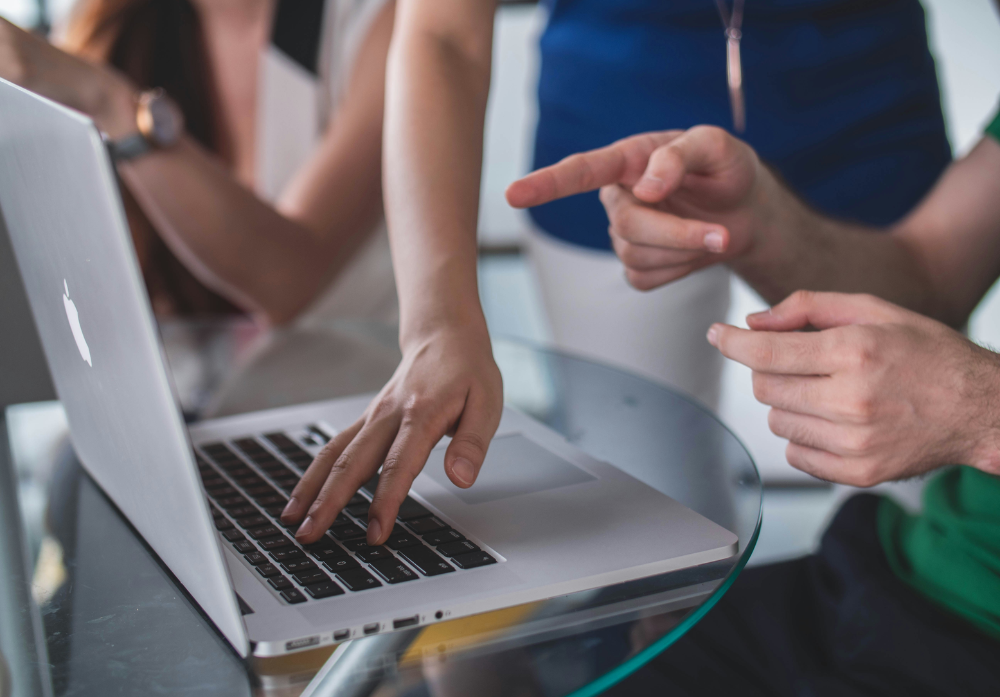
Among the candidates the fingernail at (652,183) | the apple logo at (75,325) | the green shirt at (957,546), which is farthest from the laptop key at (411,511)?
the green shirt at (957,546)

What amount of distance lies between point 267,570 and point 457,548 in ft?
0.39

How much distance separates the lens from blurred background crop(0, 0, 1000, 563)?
162cm

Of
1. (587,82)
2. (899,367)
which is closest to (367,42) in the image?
(587,82)

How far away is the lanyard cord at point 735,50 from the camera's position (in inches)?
50.1

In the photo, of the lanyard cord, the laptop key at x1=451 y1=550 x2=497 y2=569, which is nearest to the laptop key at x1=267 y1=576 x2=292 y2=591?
the laptop key at x1=451 y1=550 x2=497 y2=569

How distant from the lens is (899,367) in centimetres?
65

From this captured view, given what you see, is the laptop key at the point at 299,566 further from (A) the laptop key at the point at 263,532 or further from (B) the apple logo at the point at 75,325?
(B) the apple logo at the point at 75,325

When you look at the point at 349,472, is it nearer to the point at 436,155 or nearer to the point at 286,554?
the point at 286,554

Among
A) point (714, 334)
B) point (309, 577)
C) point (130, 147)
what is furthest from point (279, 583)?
point (130, 147)

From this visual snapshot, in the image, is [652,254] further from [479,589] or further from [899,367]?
[479,589]

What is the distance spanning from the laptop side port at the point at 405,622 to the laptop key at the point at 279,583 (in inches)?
2.9

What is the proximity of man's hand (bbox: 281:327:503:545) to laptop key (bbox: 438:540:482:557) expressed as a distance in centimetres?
4

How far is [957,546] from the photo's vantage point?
0.77m

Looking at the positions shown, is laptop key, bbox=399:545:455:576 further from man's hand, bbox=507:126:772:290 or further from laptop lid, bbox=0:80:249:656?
man's hand, bbox=507:126:772:290
